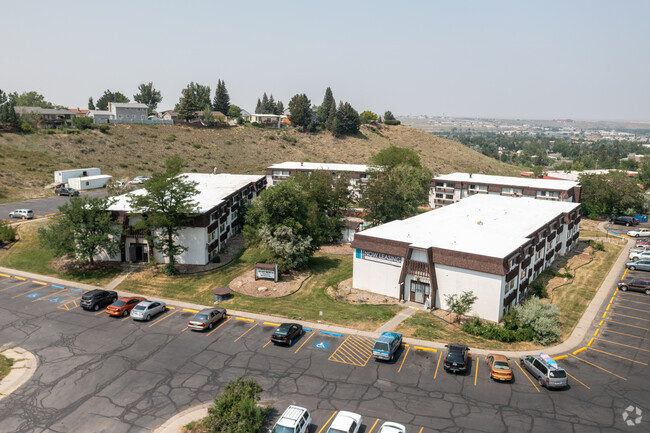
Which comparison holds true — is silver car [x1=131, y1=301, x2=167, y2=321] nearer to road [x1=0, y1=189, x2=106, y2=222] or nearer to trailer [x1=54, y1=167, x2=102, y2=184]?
road [x1=0, y1=189, x2=106, y2=222]

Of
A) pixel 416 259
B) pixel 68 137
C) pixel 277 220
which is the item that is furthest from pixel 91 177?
pixel 416 259

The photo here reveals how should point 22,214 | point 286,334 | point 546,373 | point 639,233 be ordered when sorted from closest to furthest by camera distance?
point 546,373
point 286,334
point 22,214
point 639,233

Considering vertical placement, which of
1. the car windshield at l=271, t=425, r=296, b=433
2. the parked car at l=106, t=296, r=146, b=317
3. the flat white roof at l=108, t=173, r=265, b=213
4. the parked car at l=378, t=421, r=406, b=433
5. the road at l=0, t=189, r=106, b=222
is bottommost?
the parked car at l=106, t=296, r=146, b=317

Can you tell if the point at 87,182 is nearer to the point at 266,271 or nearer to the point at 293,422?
the point at 266,271

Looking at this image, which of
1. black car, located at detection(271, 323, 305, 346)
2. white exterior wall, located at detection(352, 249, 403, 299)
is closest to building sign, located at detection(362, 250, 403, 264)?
white exterior wall, located at detection(352, 249, 403, 299)

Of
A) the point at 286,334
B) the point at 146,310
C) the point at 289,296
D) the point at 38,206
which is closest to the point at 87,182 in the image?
the point at 38,206

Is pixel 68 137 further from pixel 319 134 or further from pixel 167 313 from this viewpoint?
pixel 167 313
